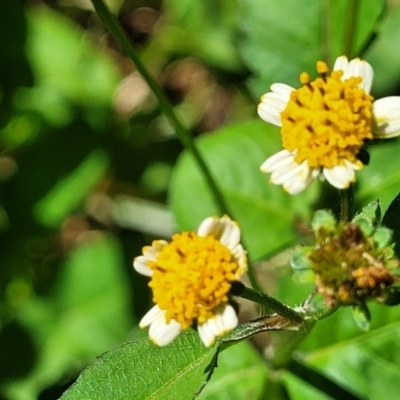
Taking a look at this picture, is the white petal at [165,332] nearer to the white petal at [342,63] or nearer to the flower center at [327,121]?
the flower center at [327,121]

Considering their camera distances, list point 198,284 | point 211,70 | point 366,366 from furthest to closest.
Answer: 1. point 211,70
2. point 366,366
3. point 198,284

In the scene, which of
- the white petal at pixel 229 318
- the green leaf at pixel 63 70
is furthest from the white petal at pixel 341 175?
the green leaf at pixel 63 70

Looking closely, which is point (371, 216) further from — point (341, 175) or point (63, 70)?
point (63, 70)

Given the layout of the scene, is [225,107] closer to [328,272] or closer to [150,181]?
[150,181]

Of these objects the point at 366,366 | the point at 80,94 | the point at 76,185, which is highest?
the point at 80,94

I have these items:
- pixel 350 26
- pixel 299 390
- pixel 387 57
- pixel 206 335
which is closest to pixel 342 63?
pixel 350 26

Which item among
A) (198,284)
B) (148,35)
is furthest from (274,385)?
(148,35)
